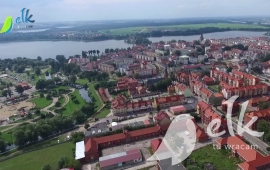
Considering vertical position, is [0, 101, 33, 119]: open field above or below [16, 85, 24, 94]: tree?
below

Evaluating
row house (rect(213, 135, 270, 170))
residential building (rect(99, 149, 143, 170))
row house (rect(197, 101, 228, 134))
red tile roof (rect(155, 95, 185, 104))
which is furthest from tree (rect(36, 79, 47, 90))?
row house (rect(213, 135, 270, 170))

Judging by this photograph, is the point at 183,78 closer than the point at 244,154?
No

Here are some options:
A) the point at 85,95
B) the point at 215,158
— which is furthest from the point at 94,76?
the point at 215,158

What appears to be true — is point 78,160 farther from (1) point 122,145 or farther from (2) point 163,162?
(2) point 163,162

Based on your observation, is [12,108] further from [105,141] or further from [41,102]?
[105,141]

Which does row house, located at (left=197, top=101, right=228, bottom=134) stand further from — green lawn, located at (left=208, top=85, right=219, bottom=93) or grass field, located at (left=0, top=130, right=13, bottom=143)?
grass field, located at (left=0, top=130, right=13, bottom=143)

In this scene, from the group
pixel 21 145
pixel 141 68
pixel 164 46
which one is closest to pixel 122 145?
pixel 21 145

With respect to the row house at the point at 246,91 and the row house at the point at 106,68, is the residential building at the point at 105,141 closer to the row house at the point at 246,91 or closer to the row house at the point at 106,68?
the row house at the point at 246,91
